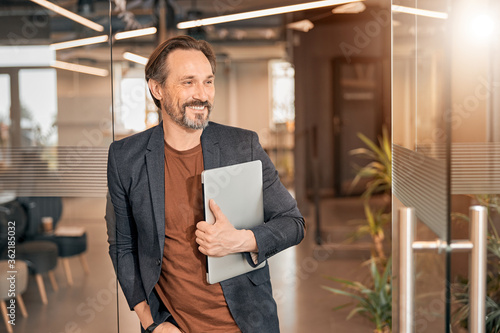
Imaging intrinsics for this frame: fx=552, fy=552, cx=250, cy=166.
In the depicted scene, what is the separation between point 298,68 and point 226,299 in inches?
284

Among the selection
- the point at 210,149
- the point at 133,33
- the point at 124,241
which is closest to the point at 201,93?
the point at 210,149

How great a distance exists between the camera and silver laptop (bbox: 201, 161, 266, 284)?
146 centimetres

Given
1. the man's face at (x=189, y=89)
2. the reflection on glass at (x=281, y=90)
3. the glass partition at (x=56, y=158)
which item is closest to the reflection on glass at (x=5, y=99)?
the glass partition at (x=56, y=158)

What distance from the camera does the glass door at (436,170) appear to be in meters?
1.01

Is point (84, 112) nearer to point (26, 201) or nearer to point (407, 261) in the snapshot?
point (26, 201)

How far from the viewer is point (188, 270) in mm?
1611

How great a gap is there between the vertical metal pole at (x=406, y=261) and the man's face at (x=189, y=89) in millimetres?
726

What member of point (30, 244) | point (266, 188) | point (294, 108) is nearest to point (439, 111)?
point (266, 188)

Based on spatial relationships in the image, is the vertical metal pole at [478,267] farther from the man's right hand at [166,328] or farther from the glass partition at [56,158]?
the glass partition at [56,158]

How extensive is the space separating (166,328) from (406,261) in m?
0.83

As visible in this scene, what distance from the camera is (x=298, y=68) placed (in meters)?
8.51

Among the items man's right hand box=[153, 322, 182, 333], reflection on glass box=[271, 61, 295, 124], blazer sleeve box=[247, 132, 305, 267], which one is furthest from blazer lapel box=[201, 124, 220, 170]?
reflection on glass box=[271, 61, 295, 124]

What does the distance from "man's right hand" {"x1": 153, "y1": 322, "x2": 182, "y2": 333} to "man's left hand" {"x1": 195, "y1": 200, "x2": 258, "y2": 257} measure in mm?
314

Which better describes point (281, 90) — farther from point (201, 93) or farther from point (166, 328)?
point (166, 328)
